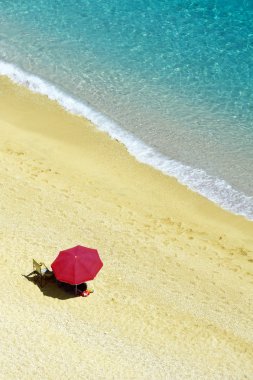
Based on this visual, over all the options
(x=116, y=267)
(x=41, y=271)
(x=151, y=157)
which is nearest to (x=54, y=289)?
(x=41, y=271)

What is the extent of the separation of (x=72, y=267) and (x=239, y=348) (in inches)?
213

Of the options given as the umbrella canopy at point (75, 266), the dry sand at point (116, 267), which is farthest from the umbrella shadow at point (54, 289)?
the umbrella canopy at point (75, 266)

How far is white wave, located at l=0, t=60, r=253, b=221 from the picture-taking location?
87.4ft

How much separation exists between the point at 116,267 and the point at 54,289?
215 centimetres

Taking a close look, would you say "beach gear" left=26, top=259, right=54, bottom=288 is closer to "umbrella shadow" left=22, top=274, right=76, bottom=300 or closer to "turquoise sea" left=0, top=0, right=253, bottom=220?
"umbrella shadow" left=22, top=274, right=76, bottom=300

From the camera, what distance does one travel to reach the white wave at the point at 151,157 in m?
26.6

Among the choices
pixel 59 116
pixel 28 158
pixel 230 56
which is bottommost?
pixel 28 158

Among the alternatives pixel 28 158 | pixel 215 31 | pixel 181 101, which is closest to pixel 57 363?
pixel 28 158

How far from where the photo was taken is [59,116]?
30.5 metres

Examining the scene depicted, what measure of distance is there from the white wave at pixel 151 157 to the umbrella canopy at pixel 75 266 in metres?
7.10

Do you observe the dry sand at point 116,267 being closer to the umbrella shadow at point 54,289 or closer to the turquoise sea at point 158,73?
the umbrella shadow at point 54,289

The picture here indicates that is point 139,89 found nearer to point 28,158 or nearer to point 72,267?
point 28,158

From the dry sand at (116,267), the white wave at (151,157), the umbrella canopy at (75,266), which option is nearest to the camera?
the dry sand at (116,267)

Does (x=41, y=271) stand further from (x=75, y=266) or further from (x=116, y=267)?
(x=116, y=267)
